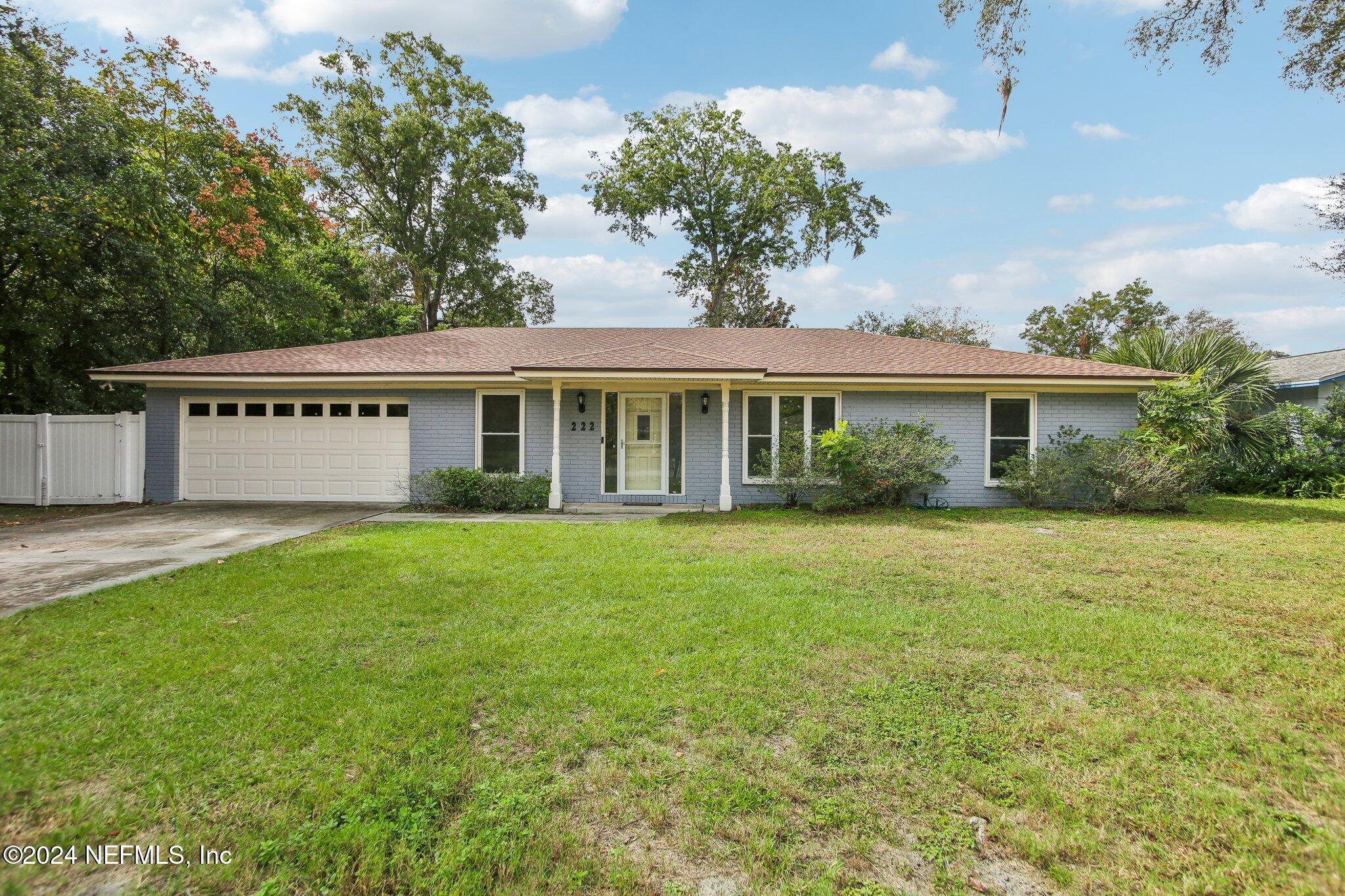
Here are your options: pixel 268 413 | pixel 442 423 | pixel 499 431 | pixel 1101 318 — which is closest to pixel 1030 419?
pixel 499 431

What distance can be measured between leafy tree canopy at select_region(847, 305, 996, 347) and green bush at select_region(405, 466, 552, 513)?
24.2 m

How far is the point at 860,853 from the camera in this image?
87.3 inches

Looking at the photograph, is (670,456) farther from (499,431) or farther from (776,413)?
(499,431)

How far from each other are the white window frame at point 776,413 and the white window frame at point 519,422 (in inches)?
170

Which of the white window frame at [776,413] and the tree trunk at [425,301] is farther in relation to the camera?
the tree trunk at [425,301]

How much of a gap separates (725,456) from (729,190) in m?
18.8

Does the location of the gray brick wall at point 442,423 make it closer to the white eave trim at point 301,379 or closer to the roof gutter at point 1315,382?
the white eave trim at point 301,379

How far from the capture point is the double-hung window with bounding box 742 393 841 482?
38.9 feet

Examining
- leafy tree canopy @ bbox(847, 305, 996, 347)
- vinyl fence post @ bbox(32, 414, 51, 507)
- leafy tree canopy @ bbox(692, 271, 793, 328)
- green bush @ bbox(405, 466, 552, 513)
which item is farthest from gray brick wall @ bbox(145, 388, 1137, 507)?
leafy tree canopy @ bbox(847, 305, 996, 347)

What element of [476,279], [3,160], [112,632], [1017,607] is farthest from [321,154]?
[1017,607]

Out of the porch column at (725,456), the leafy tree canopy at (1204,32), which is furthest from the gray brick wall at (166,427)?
the leafy tree canopy at (1204,32)

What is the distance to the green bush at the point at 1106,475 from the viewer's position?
10477mm

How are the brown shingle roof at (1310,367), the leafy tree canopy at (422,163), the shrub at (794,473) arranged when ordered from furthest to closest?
the leafy tree canopy at (422,163)
the brown shingle roof at (1310,367)
the shrub at (794,473)

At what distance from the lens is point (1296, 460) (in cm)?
1373
